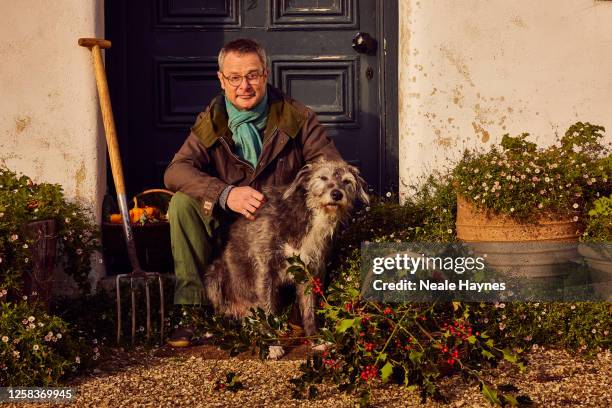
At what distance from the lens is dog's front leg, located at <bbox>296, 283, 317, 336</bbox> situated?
18.5 feet

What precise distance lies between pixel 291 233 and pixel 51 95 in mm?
2272

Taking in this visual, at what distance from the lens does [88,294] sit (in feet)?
21.1

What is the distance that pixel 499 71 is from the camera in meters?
6.67

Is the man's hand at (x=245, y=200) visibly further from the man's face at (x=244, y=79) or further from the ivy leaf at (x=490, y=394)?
the ivy leaf at (x=490, y=394)

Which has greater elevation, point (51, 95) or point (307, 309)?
point (51, 95)

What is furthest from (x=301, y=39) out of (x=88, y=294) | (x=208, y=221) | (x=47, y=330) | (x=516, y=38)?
(x=47, y=330)

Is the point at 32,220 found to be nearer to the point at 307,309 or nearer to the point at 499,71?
the point at 307,309

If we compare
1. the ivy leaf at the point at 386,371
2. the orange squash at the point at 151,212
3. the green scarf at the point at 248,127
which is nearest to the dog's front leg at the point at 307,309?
the green scarf at the point at 248,127

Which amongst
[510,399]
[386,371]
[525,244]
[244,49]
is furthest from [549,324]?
[244,49]

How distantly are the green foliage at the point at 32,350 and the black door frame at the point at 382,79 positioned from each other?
2.31m

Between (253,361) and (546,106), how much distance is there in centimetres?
300

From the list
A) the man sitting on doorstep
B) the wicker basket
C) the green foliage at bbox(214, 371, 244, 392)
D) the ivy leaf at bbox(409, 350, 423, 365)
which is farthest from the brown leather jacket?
the ivy leaf at bbox(409, 350, 423, 365)

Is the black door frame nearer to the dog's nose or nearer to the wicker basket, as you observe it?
the wicker basket

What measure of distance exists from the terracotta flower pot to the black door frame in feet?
4.92
